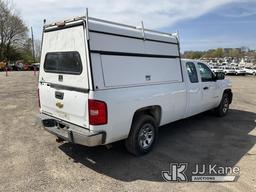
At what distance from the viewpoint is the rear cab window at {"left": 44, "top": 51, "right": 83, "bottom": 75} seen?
4.23 metres

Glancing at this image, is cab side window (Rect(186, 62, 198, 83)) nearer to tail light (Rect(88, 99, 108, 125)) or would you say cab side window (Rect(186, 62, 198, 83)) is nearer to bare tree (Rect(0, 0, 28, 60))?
tail light (Rect(88, 99, 108, 125))

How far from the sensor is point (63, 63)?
461 cm

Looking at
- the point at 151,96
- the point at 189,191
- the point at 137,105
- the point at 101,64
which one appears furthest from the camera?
the point at 151,96

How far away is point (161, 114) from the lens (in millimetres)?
5254

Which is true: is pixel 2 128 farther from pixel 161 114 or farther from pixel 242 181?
pixel 242 181

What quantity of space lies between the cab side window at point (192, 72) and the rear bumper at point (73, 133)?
3.14 m

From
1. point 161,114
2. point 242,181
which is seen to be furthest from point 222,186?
point 161,114

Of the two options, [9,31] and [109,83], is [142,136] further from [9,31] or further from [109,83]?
[9,31]

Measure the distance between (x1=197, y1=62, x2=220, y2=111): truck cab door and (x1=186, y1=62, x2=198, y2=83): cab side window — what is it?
0.27 meters

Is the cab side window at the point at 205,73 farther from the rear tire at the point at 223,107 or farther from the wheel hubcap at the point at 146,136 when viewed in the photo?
the wheel hubcap at the point at 146,136

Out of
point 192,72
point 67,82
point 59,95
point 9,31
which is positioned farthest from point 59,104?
point 9,31

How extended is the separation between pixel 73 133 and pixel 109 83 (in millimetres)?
1025

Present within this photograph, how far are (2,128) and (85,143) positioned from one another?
12.1ft

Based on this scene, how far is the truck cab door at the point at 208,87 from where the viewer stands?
22.2ft
